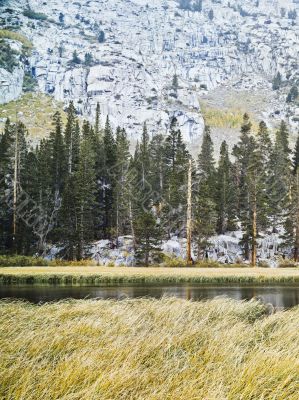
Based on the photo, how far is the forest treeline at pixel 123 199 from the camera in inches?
2199

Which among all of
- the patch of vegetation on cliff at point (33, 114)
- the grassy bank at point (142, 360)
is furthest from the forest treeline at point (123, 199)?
the patch of vegetation on cliff at point (33, 114)

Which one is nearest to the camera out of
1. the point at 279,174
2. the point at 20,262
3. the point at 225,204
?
the point at 20,262

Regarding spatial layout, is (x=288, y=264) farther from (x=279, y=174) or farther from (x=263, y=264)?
(x=279, y=174)

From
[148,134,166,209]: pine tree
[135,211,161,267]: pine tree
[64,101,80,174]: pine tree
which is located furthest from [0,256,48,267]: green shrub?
[148,134,166,209]: pine tree

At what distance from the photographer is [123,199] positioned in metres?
62.0

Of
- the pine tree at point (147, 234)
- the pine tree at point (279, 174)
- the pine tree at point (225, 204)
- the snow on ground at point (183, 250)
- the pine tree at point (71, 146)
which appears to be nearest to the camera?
the pine tree at point (147, 234)

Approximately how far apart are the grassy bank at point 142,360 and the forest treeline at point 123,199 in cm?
3975

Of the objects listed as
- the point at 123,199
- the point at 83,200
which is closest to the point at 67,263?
the point at 83,200

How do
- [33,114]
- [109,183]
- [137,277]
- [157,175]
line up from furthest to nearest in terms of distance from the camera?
[33,114]
[157,175]
[109,183]
[137,277]

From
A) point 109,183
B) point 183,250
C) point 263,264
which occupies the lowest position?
point 263,264

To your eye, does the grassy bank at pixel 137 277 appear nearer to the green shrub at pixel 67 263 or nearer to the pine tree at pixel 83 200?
the green shrub at pixel 67 263

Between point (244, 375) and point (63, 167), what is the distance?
65.6m

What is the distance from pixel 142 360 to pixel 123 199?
54187mm

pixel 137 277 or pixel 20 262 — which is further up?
pixel 137 277
